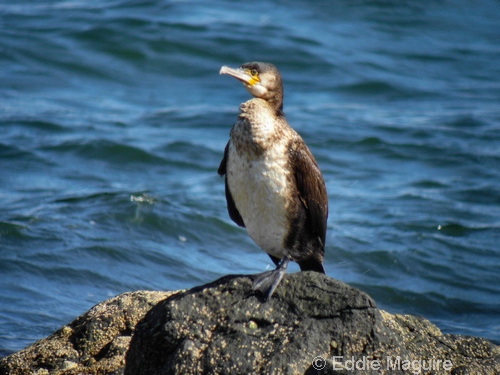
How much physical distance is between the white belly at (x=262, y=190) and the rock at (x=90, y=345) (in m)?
0.78

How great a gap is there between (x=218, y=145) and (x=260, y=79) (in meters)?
7.02

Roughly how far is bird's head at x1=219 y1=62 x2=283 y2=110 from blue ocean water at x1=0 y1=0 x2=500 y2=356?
8.67 ft

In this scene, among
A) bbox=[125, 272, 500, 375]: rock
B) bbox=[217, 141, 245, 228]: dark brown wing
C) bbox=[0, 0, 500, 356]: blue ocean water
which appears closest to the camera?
bbox=[125, 272, 500, 375]: rock

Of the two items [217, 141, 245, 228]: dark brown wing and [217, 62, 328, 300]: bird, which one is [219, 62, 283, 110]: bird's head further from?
[217, 141, 245, 228]: dark brown wing

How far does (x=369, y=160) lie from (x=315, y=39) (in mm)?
5544

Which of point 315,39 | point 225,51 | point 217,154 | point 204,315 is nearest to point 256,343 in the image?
point 204,315

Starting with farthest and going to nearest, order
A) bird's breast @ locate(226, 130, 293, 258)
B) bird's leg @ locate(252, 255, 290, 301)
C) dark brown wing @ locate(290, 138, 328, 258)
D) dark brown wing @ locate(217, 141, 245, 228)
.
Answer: dark brown wing @ locate(217, 141, 245, 228) < dark brown wing @ locate(290, 138, 328, 258) < bird's breast @ locate(226, 130, 293, 258) < bird's leg @ locate(252, 255, 290, 301)

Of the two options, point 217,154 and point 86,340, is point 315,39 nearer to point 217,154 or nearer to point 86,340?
point 217,154

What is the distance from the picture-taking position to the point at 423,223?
954 centimetres

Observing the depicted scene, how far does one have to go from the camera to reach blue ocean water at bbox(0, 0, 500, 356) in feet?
25.4

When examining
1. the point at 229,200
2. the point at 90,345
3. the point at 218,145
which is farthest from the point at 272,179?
the point at 218,145

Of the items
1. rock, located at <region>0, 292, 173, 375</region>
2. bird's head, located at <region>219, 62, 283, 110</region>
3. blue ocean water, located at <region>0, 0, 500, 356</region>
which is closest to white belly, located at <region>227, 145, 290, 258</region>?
bird's head, located at <region>219, 62, 283, 110</region>

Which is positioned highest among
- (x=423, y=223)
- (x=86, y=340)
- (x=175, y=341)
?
(x=175, y=341)

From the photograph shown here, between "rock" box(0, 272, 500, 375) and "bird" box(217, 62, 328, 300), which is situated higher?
"bird" box(217, 62, 328, 300)
